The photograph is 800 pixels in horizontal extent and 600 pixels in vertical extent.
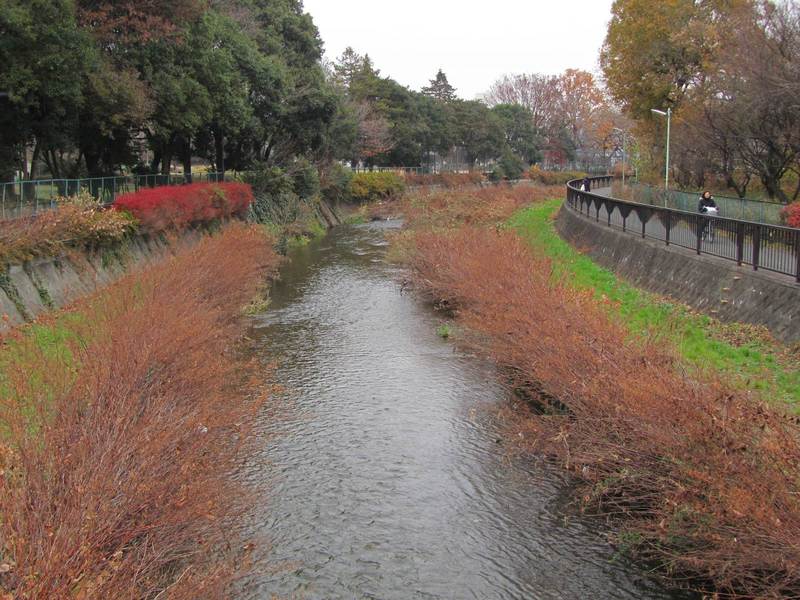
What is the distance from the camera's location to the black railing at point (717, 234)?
13.2 m

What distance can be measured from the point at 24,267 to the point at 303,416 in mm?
8344

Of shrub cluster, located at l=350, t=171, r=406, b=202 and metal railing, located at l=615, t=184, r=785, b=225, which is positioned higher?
shrub cluster, located at l=350, t=171, r=406, b=202

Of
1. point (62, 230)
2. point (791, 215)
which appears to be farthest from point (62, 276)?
point (791, 215)

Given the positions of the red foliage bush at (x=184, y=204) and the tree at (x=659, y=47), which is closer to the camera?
the red foliage bush at (x=184, y=204)

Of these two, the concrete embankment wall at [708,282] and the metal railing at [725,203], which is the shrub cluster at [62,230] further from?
the metal railing at [725,203]

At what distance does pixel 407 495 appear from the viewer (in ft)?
31.5

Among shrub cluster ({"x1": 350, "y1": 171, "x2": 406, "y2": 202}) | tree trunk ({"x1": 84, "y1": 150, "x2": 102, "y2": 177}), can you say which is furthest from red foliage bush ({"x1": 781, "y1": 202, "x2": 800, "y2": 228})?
shrub cluster ({"x1": 350, "y1": 171, "x2": 406, "y2": 202})

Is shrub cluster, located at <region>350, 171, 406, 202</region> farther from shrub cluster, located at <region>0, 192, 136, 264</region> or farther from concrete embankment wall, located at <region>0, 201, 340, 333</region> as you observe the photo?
shrub cluster, located at <region>0, 192, 136, 264</region>

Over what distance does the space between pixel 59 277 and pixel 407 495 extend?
11.8m

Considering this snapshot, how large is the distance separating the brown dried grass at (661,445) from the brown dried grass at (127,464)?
4284 mm

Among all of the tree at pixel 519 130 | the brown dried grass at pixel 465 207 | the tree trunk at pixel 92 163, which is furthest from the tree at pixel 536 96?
the tree trunk at pixel 92 163

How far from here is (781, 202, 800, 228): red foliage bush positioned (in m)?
18.9

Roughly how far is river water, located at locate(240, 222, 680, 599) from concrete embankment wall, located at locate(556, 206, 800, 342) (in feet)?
15.2

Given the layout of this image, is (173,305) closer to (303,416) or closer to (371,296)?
(303,416)
